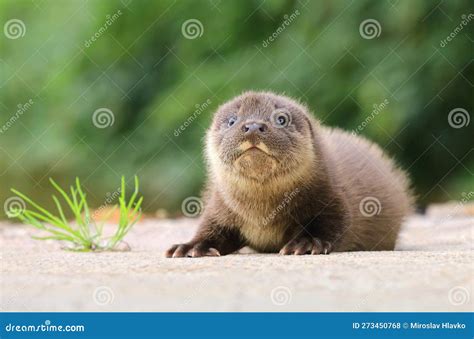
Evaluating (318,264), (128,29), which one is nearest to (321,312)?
(318,264)

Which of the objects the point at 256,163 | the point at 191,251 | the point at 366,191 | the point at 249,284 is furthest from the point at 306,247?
the point at 249,284

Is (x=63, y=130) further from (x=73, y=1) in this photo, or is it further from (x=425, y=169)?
(x=425, y=169)

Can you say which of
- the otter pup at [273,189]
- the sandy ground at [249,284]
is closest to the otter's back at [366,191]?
the otter pup at [273,189]

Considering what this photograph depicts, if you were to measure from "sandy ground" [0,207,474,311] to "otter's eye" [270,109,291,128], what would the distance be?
88cm

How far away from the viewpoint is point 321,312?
2.76 meters

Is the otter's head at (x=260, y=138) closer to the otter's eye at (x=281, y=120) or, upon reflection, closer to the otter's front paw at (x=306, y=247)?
the otter's eye at (x=281, y=120)

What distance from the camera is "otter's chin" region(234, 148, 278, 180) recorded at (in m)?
4.34

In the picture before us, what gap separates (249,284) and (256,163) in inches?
54.5

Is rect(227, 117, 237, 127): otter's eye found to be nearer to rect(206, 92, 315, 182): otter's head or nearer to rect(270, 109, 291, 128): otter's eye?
rect(206, 92, 315, 182): otter's head

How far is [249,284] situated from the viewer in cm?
308

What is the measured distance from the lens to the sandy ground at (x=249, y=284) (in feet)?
9.33

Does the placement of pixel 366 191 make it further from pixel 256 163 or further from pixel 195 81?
pixel 195 81

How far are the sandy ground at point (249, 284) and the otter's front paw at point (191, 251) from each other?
1.50 feet

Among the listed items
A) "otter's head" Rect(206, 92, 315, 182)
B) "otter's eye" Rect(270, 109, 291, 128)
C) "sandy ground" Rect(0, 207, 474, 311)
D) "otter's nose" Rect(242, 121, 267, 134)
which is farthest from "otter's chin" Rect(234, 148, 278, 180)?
"sandy ground" Rect(0, 207, 474, 311)
